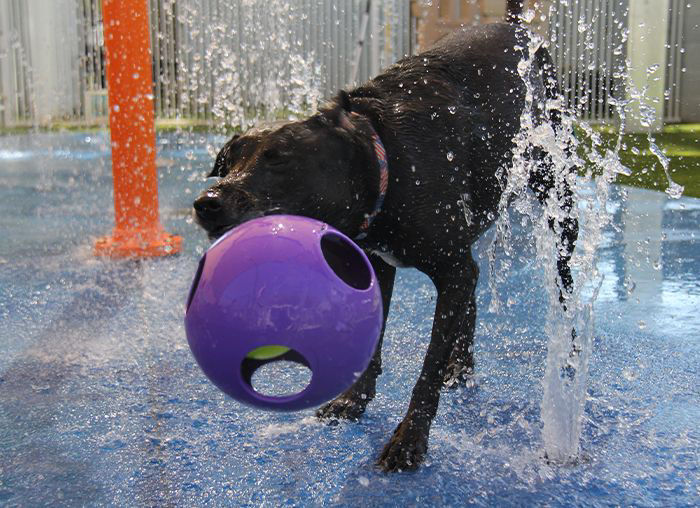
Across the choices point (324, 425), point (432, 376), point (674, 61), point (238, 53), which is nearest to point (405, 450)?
point (432, 376)

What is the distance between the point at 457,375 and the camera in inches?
142

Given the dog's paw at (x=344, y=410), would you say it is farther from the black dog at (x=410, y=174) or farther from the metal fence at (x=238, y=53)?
the metal fence at (x=238, y=53)

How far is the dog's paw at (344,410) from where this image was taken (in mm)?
3266

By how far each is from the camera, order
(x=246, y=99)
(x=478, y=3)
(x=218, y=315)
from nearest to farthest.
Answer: (x=218, y=315)
(x=478, y=3)
(x=246, y=99)

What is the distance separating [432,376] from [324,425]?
49 centimetres

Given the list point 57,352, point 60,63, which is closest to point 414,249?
point 57,352

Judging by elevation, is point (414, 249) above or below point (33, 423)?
above

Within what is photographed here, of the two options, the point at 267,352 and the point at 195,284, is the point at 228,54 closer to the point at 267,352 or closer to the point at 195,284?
the point at 195,284

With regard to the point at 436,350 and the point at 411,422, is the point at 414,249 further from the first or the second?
the point at 411,422

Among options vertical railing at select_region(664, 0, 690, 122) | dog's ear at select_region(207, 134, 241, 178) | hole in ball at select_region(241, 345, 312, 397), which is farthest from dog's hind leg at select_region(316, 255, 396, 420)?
vertical railing at select_region(664, 0, 690, 122)

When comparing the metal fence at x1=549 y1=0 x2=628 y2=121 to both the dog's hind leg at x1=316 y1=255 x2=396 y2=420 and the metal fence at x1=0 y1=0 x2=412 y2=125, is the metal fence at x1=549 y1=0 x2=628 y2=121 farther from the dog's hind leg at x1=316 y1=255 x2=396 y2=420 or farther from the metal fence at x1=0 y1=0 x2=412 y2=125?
the dog's hind leg at x1=316 y1=255 x2=396 y2=420

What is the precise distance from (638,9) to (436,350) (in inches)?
446

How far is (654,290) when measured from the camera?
504cm

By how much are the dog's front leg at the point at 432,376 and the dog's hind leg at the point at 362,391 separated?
30 centimetres
